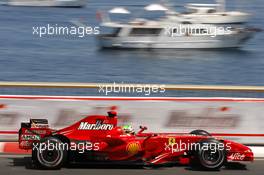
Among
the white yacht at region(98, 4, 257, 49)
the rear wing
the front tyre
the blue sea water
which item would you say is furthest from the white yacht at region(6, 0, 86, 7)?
the front tyre

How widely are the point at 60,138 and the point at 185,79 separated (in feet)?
156

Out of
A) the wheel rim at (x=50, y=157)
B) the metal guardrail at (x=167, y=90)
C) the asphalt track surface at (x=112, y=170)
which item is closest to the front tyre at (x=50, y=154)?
the wheel rim at (x=50, y=157)

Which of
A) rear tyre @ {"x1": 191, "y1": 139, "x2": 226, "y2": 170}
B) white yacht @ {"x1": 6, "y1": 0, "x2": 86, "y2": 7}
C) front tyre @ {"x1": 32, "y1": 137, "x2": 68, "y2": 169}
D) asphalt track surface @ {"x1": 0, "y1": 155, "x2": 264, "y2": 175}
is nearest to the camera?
asphalt track surface @ {"x1": 0, "y1": 155, "x2": 264, "y2": 175}

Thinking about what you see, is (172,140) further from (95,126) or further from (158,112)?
(158,112)

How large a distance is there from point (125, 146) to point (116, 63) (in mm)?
51609

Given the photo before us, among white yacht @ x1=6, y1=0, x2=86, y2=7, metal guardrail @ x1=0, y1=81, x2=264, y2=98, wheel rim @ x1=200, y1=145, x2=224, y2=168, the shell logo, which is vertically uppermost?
white yacht @ x1=6, y1=0, x2=86, y2=7

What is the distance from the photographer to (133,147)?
11.9 meters

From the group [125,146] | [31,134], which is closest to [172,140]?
[125,146]

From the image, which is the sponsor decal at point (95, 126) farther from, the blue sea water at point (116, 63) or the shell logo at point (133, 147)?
the blue sea water at point (116, 63)

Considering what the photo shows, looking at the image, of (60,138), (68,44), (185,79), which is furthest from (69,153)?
(68,44)

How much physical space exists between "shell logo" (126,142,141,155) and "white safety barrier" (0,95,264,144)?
98.3 inches

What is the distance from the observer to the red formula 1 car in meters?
11.9

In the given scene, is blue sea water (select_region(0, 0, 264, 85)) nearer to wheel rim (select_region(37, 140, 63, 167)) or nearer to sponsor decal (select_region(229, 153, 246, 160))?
wheel rim (select_region(37, 140, 63, 167))

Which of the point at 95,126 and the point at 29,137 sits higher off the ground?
the point at 95,126
